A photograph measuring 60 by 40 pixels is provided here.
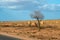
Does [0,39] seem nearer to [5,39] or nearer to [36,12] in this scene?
[5,39]

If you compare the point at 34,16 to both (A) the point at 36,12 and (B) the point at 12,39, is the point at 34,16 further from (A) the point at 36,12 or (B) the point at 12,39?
(B) the point at 12,39

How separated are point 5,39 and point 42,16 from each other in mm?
→ 27927

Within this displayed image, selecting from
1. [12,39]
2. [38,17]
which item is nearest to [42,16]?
[38,17]

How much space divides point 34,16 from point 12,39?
2557 cm

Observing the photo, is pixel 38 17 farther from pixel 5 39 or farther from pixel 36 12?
pixel 5 39

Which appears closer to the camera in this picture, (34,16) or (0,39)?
(0,39)

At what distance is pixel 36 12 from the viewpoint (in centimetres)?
5400

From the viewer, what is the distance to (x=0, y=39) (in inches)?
1130

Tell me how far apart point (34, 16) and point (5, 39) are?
85.1ft

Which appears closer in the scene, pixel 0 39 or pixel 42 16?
pixel 0 39

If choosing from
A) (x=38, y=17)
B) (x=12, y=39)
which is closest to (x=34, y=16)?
(x=38, y=17)

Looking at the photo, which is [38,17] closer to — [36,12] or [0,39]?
[36,12]

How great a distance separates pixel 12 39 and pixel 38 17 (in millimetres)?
25632

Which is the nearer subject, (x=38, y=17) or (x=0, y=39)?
(x=0, y=39)
